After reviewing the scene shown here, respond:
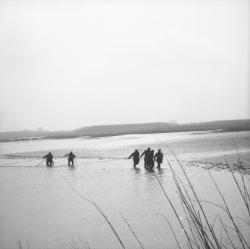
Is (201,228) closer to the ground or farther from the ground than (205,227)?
farther from the ground

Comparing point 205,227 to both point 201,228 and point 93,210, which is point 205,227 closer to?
point 201,228

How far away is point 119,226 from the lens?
720 cm

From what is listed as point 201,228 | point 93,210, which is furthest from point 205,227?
point 93,210

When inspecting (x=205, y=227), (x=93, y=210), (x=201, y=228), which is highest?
(x=201, y=228)

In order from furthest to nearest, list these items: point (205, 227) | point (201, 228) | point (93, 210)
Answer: point (93, 210) → point (205, 227) → point (201, 228)

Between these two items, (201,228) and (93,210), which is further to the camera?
(93,210)

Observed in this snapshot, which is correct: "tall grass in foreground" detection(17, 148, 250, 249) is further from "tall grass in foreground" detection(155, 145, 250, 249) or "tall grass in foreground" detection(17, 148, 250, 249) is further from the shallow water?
the shallow water

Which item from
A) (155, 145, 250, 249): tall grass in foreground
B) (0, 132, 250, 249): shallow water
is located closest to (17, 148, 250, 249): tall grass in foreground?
(155, 145, 250, 249): tall grass in foreground

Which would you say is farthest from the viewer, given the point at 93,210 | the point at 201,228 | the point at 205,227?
the point at 93,210

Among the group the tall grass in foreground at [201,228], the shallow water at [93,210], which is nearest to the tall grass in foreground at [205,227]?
the tall grass in foreground at [201,228]

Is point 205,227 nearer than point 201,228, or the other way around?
point 201,228

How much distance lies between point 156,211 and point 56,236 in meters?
2.70

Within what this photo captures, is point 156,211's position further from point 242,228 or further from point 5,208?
point 5,208

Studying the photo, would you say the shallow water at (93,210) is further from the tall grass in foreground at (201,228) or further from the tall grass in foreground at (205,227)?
the tall grass in foreground at (205,227)
